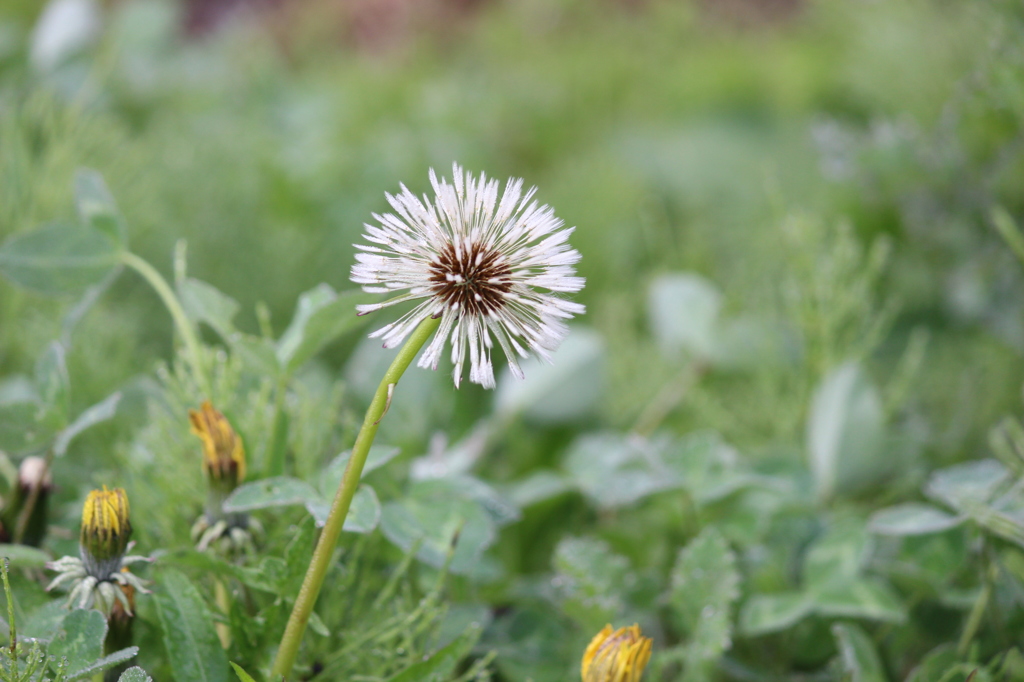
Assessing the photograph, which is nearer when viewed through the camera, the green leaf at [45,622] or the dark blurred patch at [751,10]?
the green leaf at [45,622]

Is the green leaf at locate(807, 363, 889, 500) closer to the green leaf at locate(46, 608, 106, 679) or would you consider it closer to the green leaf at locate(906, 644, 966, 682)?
the green leaf at locate(906, 644, 966, 682)

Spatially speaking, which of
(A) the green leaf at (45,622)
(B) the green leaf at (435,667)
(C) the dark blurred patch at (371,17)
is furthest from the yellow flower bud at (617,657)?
(C) the dark blurred patch at (371,17)

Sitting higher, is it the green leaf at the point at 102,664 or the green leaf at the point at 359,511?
the green leaf at the point at 359,511

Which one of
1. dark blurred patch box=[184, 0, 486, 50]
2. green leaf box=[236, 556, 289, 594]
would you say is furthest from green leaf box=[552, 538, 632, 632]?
dark blurred patch box=[184, 0, 486, 50]

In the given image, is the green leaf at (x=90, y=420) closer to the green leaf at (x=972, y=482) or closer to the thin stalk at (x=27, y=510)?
the thin stalk at (x=27, y=510)

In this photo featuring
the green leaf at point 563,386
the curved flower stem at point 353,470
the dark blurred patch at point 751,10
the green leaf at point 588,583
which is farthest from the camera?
the dark blurred patch at point 751,10

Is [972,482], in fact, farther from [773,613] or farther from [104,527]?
[104,527]

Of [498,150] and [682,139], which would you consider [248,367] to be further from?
[682,139]
